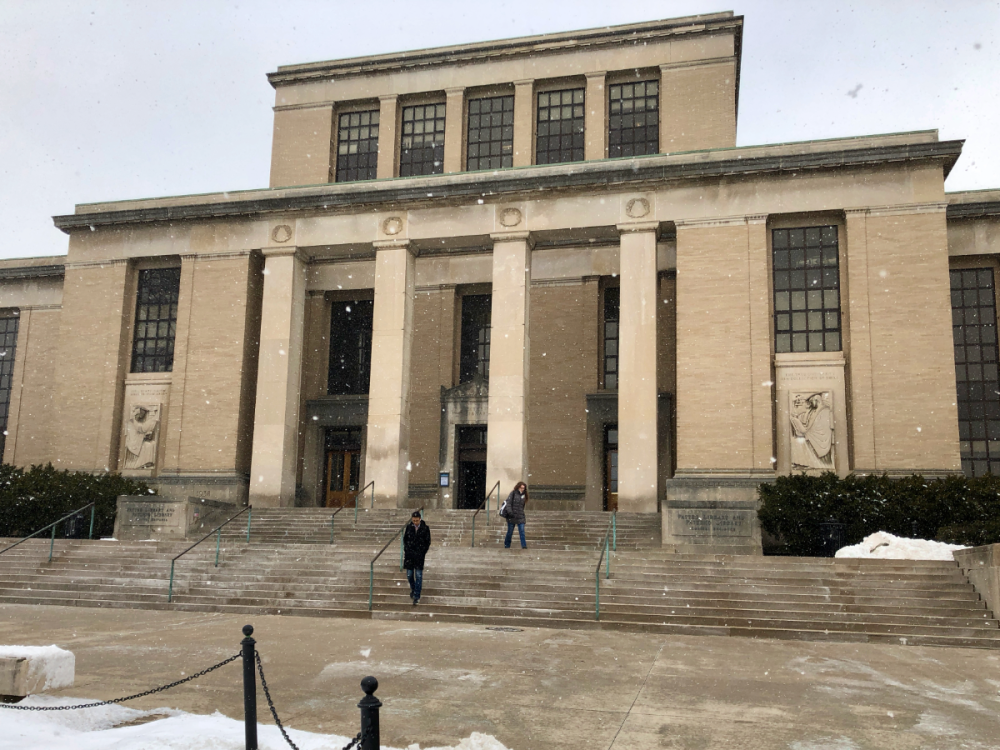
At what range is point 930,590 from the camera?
620 inches

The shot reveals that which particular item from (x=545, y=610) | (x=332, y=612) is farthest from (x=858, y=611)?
(x=332, y=612)

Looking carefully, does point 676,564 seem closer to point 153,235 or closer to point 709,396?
point 709,396

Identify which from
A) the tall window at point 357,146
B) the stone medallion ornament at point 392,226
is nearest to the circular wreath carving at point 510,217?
the stone medallion ornament at point 392,226

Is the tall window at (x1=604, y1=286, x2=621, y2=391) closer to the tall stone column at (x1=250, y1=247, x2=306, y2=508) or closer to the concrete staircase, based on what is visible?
the concrete staircase

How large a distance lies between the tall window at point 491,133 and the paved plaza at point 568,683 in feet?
69.0

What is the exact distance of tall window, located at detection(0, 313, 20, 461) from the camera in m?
35.3

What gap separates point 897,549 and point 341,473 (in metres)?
19.4

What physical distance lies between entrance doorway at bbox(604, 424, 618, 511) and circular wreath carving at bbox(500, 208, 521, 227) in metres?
7.55

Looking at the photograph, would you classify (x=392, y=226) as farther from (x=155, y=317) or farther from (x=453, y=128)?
(x=155, y=317)

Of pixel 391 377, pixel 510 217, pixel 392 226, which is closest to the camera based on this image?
pixel 391 377

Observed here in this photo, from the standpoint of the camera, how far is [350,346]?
32688 millimetres

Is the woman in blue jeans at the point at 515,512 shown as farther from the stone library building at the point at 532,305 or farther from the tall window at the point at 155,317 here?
the tall window at the point at 155,317

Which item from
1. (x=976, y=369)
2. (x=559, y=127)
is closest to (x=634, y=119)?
(x=559, y=127)

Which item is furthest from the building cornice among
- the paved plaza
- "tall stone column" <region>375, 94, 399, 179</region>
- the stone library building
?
the paved plaza
